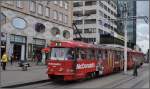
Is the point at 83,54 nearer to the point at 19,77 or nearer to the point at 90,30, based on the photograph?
the point at 19,77

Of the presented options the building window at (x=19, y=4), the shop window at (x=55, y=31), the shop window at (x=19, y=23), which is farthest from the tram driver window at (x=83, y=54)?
the shop window at (x=55, y=31)

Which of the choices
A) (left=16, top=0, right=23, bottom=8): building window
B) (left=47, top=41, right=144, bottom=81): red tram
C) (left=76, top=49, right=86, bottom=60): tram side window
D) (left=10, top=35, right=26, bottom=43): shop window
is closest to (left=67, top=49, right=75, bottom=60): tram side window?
(left=47, top=41, right=144, bottom=81): red tram

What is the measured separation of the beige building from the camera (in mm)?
43875

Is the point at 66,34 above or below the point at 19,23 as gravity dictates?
below

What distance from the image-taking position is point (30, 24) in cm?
4906

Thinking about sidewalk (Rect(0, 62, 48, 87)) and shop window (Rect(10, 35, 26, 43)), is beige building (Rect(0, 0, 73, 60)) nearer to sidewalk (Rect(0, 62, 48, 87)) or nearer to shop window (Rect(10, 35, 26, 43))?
shop window (Rect(10, 35, 26, 43))

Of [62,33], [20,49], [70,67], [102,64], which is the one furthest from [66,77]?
[62,33]

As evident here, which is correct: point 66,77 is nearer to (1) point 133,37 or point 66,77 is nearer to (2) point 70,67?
(2) point 70,67

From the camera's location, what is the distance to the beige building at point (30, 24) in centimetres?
4388

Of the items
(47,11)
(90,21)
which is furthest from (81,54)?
(90,21)

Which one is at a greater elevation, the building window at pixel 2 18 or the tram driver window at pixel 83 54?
the building window at pixel 2 18

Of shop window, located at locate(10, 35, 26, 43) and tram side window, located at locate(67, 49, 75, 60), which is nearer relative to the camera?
tram side window, located at locate(67, 49, 75, 60)

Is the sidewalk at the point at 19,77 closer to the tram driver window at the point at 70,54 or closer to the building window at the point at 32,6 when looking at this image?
the tram driver window at the point at 70,54

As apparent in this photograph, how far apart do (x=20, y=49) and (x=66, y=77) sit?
27.3m
